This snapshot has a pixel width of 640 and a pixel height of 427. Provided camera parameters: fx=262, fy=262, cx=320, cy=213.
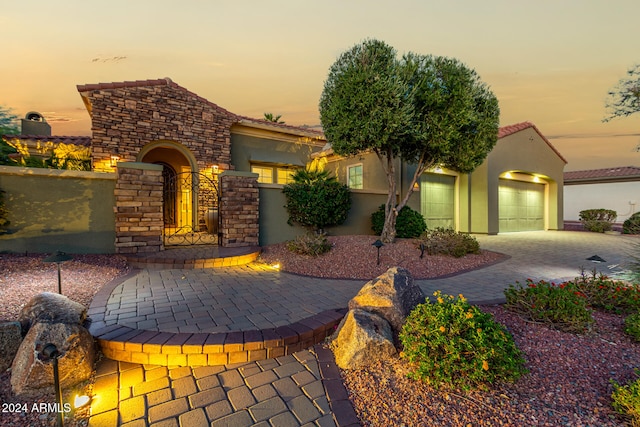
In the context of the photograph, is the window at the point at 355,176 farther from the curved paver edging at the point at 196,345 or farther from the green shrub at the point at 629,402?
the green shrub at the point at 629,402

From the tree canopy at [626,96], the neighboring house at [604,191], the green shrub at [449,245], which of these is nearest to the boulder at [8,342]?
the green shrub at [449,245]

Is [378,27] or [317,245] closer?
[317,245]

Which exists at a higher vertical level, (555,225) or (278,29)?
(278,29)

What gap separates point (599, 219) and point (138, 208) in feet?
74.7

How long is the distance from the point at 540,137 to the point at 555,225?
5510 mm

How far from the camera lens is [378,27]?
7.02 meters

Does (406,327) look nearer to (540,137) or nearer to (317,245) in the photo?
(317,245)

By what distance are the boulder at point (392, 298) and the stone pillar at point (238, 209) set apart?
4.89 meters

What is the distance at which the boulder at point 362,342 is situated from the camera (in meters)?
2.33

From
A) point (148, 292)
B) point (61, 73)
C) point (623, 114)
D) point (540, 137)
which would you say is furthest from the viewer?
point (540, 137)

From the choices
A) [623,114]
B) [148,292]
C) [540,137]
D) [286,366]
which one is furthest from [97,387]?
[540,137]

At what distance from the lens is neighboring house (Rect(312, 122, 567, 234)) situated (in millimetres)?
12086

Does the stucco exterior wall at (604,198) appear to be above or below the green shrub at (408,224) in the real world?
above

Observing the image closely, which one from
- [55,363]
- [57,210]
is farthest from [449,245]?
[57,210]
